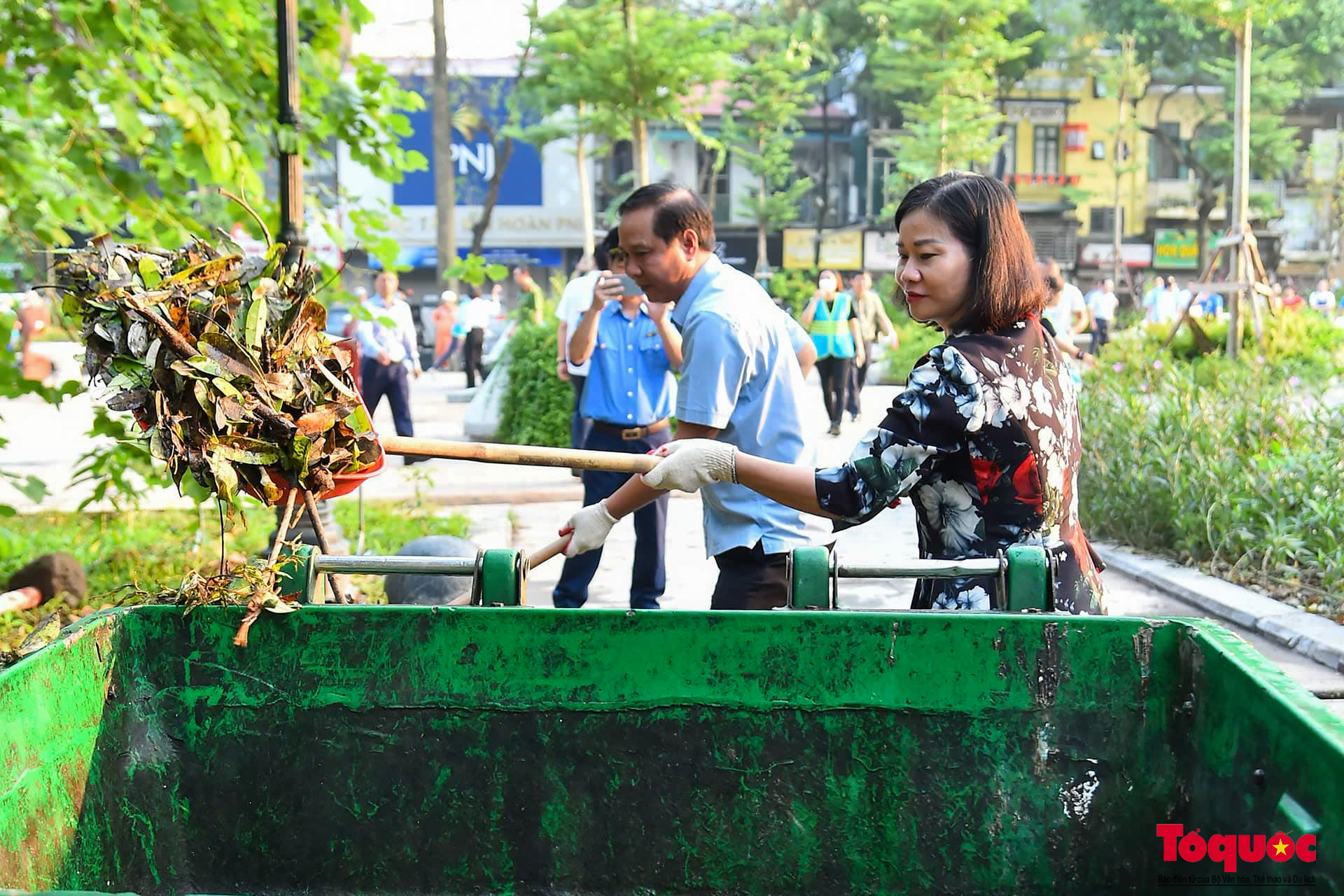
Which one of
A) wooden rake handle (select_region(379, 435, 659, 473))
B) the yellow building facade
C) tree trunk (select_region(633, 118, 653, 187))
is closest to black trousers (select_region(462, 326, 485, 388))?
tree trunk (select_region(633, 118, 653, 187))

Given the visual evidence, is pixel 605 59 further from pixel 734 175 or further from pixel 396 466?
pixel 734 175

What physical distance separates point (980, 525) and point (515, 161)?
39003 mm

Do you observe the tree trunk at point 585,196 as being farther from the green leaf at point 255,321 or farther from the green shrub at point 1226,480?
the green leaf at point 255,321

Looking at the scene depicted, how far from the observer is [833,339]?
500 inches

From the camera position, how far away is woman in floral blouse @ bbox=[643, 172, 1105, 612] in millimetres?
2467

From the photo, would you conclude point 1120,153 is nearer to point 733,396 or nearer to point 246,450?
point 733,396

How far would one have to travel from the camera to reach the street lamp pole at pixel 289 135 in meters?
5.31

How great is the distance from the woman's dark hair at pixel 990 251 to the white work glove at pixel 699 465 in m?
0.62

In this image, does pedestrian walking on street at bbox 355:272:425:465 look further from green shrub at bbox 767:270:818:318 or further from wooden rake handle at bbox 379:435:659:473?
green shrub at bbox 767:270:818:318

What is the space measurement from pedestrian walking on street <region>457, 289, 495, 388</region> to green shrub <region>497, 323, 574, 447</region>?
6974mm

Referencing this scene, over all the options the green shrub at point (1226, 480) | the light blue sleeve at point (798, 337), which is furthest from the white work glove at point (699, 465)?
the green shrub at point (1226, 480)

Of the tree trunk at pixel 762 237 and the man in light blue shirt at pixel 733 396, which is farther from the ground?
the tree trunk at pixel 762 237

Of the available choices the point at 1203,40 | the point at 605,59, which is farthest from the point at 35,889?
the point at 1203,40

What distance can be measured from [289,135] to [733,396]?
287cm
